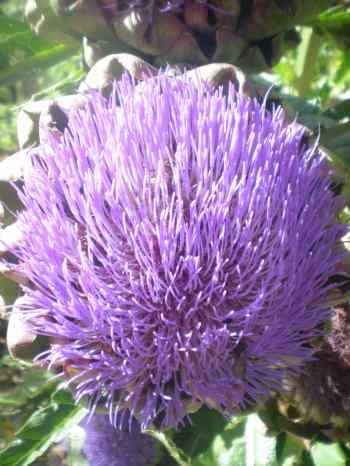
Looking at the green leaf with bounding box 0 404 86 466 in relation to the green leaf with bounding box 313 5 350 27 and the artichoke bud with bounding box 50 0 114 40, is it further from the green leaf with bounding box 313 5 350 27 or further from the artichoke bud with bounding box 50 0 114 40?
the green leaf with bounding box 313 5 350 27

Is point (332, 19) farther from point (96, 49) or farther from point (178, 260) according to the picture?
point (178, 260)

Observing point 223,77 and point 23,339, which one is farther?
point 223,77

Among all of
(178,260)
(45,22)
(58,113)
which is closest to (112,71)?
(58,113)

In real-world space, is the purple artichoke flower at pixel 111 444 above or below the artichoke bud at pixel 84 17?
below

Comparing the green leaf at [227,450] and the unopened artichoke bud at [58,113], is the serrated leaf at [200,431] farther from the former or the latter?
the unopened artichoke bud at [58,113]

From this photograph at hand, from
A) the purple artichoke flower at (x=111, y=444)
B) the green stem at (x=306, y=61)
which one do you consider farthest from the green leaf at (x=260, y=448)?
the green stem at (x=306, y=61)
